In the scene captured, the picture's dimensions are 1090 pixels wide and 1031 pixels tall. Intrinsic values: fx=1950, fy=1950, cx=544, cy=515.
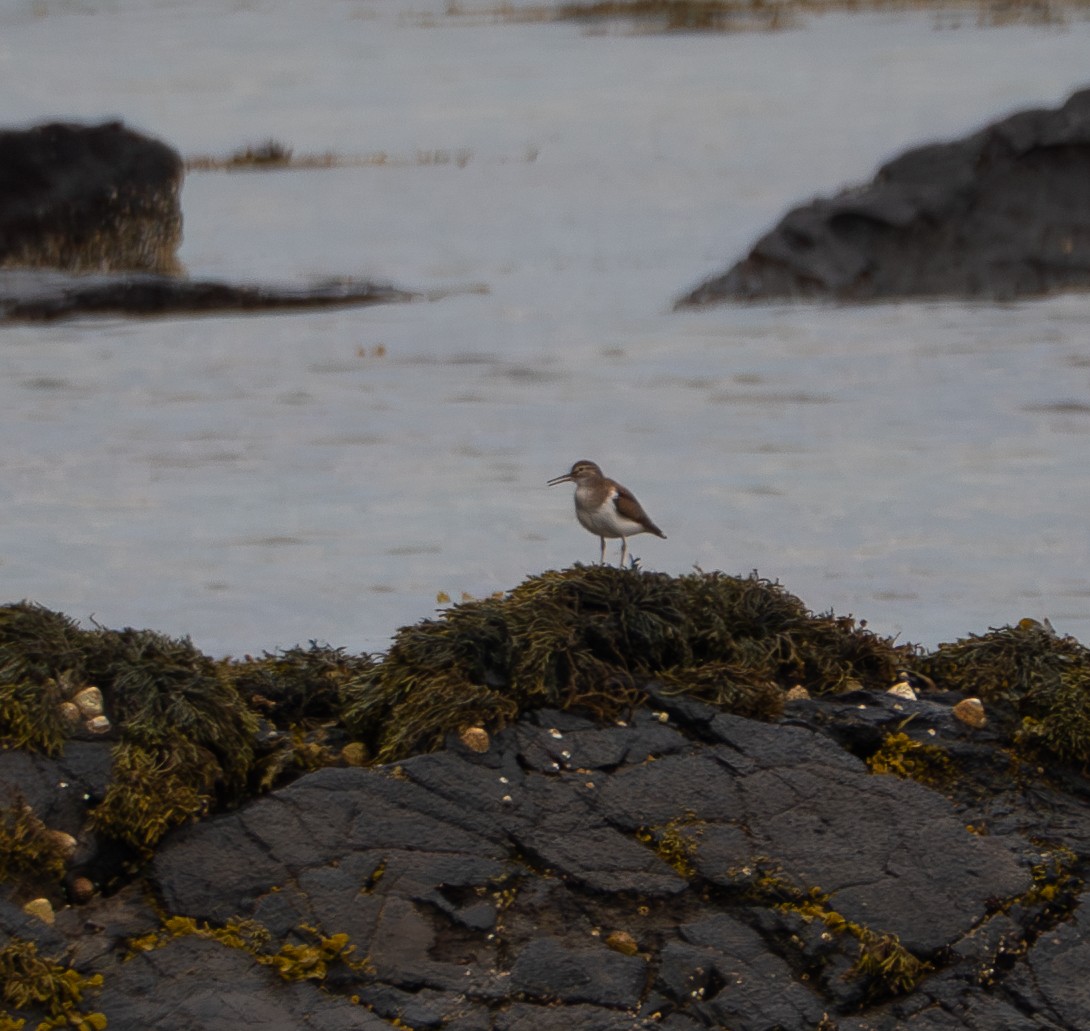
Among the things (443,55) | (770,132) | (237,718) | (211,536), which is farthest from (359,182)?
(237,718)

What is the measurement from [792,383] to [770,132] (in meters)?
14.0

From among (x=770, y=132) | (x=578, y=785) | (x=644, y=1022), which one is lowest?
(x=644, y=1022)

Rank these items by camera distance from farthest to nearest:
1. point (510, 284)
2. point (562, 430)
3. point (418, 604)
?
1. point (510, 284)
2. point (562, 430)
3. point (418, 604)

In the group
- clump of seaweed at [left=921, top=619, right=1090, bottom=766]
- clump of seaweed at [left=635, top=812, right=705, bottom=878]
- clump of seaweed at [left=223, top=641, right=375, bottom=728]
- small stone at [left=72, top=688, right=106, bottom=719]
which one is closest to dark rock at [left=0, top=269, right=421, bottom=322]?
clump of seaweed at [left=223, top=641, right=375, bottom=728]

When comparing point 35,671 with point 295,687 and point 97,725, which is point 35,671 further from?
point 295,687

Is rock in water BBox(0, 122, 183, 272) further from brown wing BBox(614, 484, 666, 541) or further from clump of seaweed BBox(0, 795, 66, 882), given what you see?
clump of seaweed BBox(0, 795, 66, 882)

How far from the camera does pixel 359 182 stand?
27812 millimetres

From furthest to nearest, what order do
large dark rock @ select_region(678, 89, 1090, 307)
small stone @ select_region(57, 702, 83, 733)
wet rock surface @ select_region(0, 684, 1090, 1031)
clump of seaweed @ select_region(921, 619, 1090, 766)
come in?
large dark rock @ select_region(678, 89, 1090, 307), clump of seaweed @ select_region(921, 619, 1090, 766), small stone @ select_region(57, 702, 83, 733), wet rock surface @ select_region(0, 684, 1090, 1031)

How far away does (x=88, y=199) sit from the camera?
22.2 metres

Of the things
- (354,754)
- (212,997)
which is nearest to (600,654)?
(354,754)

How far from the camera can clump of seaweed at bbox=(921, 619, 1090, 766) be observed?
647 centimetres

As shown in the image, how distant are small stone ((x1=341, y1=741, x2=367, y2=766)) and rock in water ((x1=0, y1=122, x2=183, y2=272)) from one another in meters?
16.5

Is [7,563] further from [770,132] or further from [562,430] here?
[770,132]

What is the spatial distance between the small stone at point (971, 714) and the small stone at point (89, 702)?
284 centimetres
